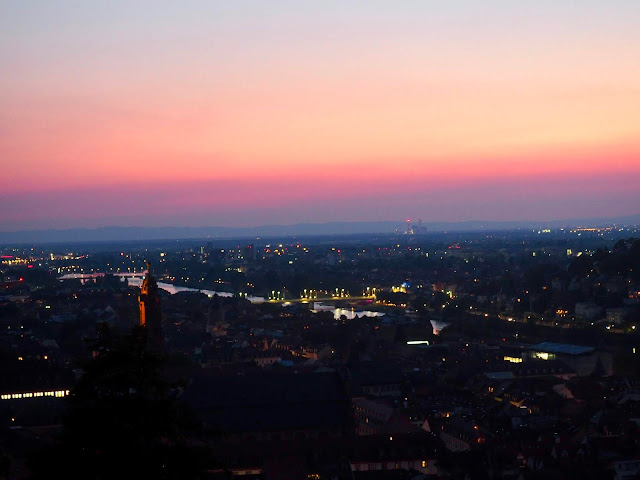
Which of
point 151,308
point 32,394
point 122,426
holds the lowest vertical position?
point 32,394

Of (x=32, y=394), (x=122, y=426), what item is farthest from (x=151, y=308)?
(x=122, y=426)

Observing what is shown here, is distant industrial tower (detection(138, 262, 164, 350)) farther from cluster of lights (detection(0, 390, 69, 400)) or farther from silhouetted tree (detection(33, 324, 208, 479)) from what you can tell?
silhouetted tree (detection(33, 324, 208, 479))

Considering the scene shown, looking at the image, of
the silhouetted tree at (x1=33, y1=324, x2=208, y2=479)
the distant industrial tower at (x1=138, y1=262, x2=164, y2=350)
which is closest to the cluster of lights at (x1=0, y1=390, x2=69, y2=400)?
the distant industrial tower at (x1=138, y1=262, x2=164, y2=350)

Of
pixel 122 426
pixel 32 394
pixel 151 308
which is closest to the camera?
pixel 122 426

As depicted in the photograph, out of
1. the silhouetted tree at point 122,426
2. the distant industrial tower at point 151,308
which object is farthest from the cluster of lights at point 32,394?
the silhouetted tree at point 122,426

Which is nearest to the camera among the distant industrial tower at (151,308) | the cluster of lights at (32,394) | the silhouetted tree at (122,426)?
the silhouetted tree at (122,426)

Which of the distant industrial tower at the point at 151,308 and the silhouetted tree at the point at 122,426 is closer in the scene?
the silhouetted tree at the point at 122,426

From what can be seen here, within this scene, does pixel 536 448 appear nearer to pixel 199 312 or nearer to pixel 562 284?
pixel 199 312

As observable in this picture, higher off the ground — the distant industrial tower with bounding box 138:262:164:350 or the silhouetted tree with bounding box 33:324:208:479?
the silhouetted tree with bounding box 33:324:208:479

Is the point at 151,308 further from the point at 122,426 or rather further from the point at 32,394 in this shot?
the point at 122,426

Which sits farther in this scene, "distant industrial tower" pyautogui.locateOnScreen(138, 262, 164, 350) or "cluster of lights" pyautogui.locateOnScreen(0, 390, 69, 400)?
"distant industrial tower" pyautogui.locateOnScreen(138, 262, 164, 350)

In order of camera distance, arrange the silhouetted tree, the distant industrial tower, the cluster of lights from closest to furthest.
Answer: the silhouetted tree, the cluster of lights, the distant industrial tower

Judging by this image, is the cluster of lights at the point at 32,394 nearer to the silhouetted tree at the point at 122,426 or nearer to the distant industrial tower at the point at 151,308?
the distant industrial tower at the point at 151,308
